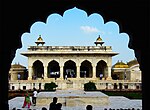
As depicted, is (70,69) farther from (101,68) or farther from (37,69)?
(37,69)

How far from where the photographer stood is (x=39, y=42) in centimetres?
3462

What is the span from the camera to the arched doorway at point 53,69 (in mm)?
35184

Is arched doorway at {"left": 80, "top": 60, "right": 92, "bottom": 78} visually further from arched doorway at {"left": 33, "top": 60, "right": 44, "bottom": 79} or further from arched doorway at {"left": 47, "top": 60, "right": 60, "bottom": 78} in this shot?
arched doorway at {"left": 33, "top": 60, "right": 44, "bottom": 79}

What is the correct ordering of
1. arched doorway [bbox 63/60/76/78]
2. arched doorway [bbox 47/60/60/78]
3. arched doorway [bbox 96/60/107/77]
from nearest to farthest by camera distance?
arched doorway [bbox 96/60/107/77]
arched doorway [bbox 47/60/60/78]
arched doorway [bbox 63/60/76/78]

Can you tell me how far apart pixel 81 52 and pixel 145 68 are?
2763 centimetres

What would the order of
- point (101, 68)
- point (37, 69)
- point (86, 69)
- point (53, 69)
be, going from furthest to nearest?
point (53, 69), point (86, 69), point (37, 69), point (101, 68)

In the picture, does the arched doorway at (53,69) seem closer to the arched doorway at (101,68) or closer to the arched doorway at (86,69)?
the arched doorway at (86,69)

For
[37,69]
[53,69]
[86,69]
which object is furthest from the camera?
[53,69]

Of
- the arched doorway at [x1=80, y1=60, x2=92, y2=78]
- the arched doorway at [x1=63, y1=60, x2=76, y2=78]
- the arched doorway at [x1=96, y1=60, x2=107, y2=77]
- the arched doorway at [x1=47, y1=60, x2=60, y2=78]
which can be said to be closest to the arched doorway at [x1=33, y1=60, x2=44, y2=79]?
the arched doorway at [x1=47, y1=60, x2=60, y2=78]

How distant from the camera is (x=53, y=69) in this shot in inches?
1438

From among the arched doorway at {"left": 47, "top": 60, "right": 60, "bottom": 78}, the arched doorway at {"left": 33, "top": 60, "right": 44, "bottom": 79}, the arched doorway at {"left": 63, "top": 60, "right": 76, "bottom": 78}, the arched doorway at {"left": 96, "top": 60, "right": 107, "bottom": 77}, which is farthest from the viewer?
the arched doorway at {"left": 63, "top": 60, "right": 76, "bottom": 78}

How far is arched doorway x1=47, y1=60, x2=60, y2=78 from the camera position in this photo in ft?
115

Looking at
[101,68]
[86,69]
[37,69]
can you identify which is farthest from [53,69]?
[101,68]

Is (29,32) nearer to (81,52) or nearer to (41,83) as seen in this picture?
(41,83)
